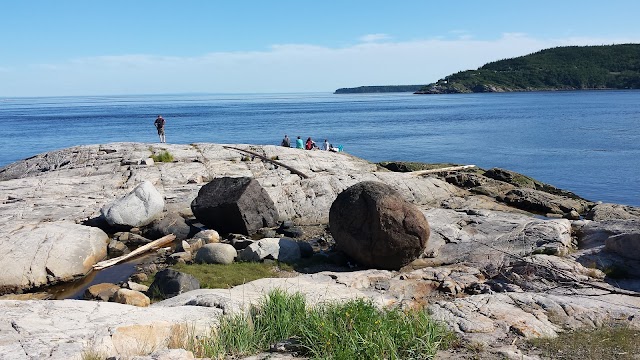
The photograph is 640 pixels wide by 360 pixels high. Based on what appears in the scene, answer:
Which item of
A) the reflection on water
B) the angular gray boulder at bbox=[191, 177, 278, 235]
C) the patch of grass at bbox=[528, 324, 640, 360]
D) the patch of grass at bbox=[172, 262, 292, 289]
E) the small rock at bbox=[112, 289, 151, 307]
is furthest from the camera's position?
the angular gray boulder at bbox=[191, 177, 278, 235]

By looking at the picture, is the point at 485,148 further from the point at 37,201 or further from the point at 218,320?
the point at 218,320

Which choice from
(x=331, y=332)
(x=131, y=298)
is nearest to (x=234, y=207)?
(x=131, y=298)

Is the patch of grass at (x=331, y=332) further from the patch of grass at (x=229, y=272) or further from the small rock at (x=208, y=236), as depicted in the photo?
the small rock at (x=208, y=236)

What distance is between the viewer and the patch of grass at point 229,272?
13422 mm

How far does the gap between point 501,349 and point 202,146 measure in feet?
76.0

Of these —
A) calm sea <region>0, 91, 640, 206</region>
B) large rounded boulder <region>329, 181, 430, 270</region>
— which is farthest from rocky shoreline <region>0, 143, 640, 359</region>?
calm sea <region>0, 91, 640, 206</region>

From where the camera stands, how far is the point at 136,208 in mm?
18562

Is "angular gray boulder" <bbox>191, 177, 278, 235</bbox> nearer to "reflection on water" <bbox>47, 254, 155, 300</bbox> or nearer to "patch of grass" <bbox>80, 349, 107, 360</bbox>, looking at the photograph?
"reflection on water" <bbox>47, 254, 155, 300</bbox>

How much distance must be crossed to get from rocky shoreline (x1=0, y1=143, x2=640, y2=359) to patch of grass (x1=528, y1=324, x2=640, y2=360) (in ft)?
1.24

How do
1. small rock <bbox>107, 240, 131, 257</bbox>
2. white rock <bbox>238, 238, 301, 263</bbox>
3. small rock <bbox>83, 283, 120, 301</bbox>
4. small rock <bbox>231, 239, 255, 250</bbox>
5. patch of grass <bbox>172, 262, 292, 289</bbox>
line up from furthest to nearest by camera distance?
small rock <bbox>107, 240, 131, 257</bbox> → small rock <bbox>231, 239, 255, 250</bbox> → white rock <bbox>238, 238, 301, 263</bbox> → patch of grass <bbox>172, 262, 292, 289</bbox> → small rock <bbox>83, 283, 120, 301</bbox>

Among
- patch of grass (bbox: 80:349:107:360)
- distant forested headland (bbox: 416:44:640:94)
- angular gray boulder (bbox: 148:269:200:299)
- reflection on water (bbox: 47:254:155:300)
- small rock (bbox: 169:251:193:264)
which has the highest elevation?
distant forested headland (bbox: 416:44:640:94)

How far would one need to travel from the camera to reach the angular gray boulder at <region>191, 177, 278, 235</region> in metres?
18.0

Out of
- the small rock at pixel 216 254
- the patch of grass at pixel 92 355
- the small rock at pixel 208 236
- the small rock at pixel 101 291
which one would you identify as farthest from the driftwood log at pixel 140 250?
the patch of grass at pixel 92 355

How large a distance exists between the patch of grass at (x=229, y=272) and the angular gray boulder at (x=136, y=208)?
4416mm
